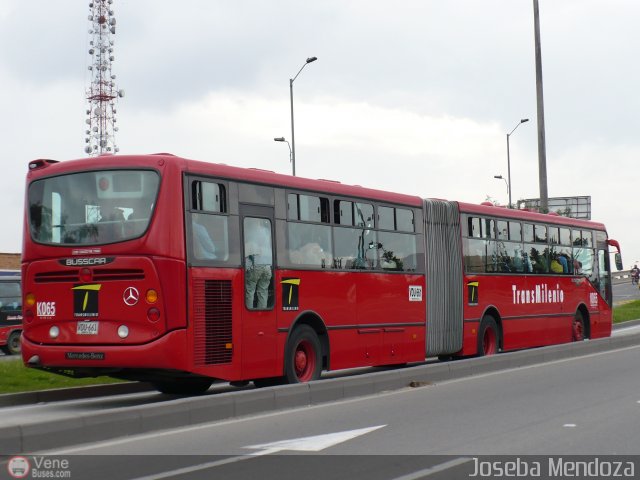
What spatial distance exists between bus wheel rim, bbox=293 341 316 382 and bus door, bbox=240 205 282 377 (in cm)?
69

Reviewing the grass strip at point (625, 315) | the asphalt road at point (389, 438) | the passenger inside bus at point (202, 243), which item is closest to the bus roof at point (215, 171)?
the passenger inside bus at point (202, 243)

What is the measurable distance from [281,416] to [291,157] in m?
29.3

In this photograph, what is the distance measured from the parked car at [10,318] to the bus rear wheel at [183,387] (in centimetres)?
1850

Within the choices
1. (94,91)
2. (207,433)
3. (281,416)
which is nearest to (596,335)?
(281,416)

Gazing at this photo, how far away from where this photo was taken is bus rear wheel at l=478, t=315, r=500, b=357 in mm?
21995

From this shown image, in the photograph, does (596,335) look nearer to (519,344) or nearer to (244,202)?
(519,344)

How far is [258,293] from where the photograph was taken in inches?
590

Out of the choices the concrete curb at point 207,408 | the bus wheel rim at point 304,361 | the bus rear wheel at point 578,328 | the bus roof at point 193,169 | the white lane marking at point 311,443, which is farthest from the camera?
the bus rear wheel at point 578,328

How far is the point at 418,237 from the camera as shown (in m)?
19.8

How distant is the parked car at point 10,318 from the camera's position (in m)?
33.2

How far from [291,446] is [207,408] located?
2.10 m
